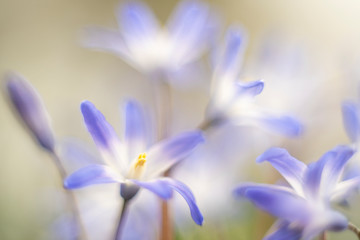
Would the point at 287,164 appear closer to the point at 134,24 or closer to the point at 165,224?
the point at 165,224

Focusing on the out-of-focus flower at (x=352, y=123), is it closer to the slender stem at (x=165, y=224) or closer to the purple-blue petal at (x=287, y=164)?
the purple-blue petal at (x=287, y=164)

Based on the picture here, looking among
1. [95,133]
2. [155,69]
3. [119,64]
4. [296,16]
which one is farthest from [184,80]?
[296,16]

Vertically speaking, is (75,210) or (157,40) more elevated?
(157,40)

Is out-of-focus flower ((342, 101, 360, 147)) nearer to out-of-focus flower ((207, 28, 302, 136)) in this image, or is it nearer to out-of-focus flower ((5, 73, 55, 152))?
out-of-focus flower ((207, 28, 302, 136))

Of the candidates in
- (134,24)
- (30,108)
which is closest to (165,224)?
(30,108)

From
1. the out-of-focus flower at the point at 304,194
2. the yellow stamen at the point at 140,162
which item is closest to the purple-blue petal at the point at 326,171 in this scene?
the out-of-focus flower at the point at 304,194

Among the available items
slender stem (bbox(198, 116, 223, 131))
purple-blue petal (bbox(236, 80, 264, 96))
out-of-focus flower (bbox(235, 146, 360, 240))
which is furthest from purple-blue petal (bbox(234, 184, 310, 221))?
slender stem (bbox(198, 116, 223, 131))
